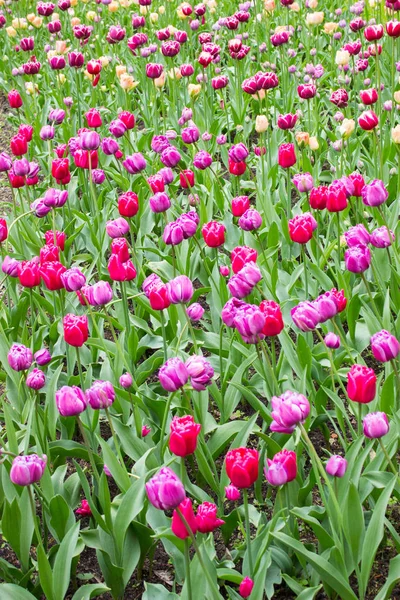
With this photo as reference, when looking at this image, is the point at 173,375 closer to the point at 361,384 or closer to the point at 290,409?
the point at 290,409

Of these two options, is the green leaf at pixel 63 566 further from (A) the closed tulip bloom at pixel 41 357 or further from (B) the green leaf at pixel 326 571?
(A) the closed tulip bloom at pixel 41 357

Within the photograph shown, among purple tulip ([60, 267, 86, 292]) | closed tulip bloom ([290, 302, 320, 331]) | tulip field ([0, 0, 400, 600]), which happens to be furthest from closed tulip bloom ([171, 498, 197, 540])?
purple tulip ([60, 267, 86, 292])

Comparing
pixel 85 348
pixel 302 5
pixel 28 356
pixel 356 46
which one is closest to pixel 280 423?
pixel 28 356

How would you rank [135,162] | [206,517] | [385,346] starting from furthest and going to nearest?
[135,162] → [385,346] → [206,517]

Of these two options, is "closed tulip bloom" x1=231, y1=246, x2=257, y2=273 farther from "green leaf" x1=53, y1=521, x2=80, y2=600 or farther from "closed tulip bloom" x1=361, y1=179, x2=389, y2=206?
"green leaf" x1=53, y1=521, x2=80, y2=600

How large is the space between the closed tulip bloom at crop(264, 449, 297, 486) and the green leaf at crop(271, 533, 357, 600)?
14 cm

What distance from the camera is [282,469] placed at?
5.98ft

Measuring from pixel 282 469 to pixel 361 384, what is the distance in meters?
0.27

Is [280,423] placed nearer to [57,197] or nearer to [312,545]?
[312,545]

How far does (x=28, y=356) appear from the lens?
228cm

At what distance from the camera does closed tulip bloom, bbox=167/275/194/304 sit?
2180mm

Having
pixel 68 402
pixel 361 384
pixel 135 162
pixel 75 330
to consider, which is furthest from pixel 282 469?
pixel 135 162

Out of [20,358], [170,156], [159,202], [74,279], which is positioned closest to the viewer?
[20,358]

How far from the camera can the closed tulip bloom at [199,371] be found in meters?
2.00
